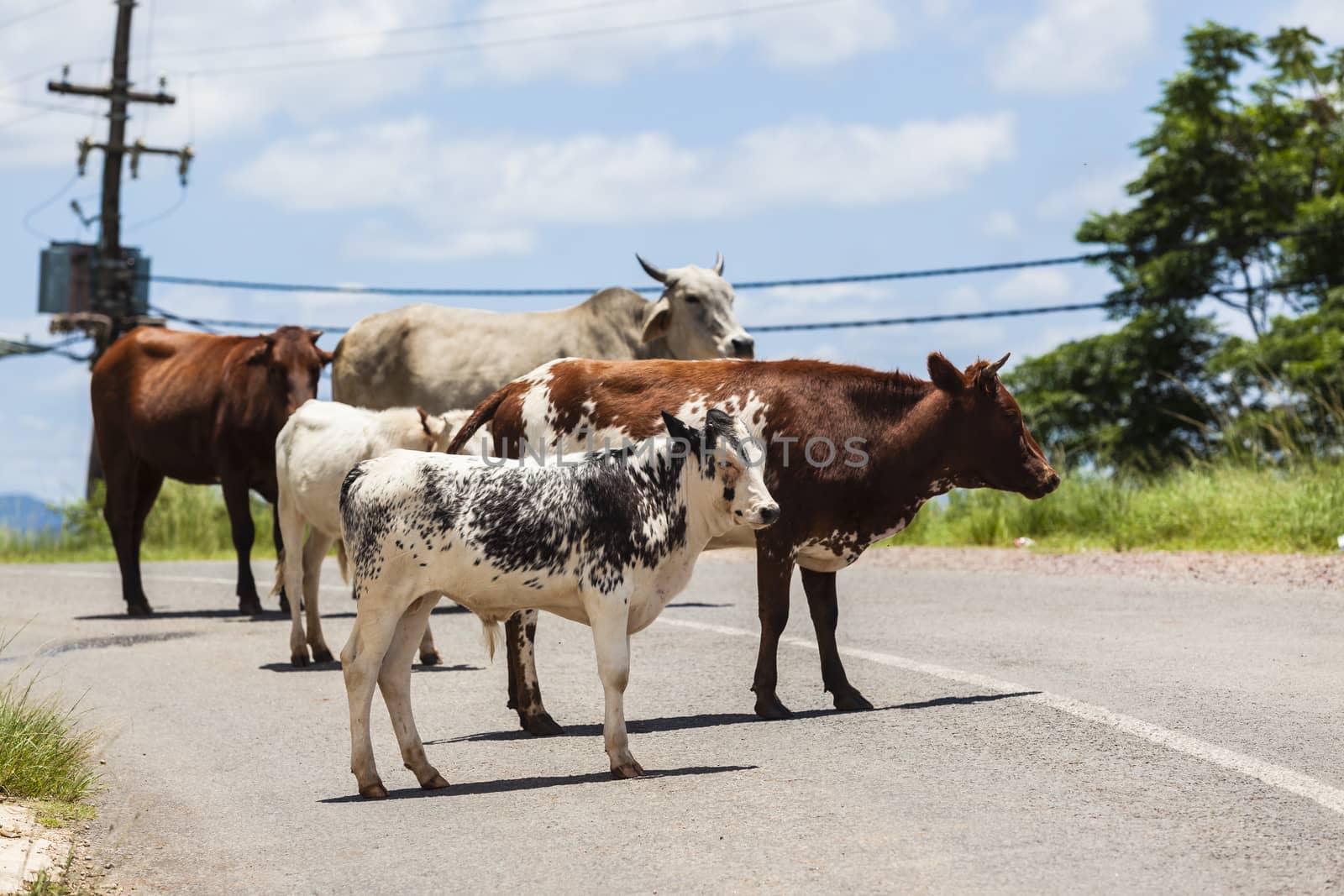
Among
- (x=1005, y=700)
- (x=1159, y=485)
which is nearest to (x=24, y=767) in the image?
(x=1005, y=700)

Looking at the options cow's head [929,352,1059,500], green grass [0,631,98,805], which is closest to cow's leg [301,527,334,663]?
green grass [0,631,98,805]

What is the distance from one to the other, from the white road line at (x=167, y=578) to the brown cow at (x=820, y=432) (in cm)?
948

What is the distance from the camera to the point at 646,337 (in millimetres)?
14781

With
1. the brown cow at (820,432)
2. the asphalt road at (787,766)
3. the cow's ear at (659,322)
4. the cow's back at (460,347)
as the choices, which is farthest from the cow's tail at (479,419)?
the cow's back at (460,347)

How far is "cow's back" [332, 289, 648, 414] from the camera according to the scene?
635 inches

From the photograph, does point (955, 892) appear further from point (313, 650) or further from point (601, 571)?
point (313, 650)

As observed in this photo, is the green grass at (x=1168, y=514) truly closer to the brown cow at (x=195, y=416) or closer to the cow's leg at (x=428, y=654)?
the brown cow at (x=195, y=416)

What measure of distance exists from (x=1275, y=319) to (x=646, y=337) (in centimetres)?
2947

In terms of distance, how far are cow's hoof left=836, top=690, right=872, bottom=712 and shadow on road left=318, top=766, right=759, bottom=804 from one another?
60.3 inches

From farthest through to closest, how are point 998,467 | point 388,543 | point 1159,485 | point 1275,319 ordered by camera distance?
point 1275,319 → point 1159,485 → point 998,467 → point 388,543

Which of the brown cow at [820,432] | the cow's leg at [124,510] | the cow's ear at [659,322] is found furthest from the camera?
the cow's leg at [124,510]

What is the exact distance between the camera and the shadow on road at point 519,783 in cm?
691

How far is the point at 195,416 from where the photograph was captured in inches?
623

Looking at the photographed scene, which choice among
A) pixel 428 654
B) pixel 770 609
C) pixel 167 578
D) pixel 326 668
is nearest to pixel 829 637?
pixel 770 609
